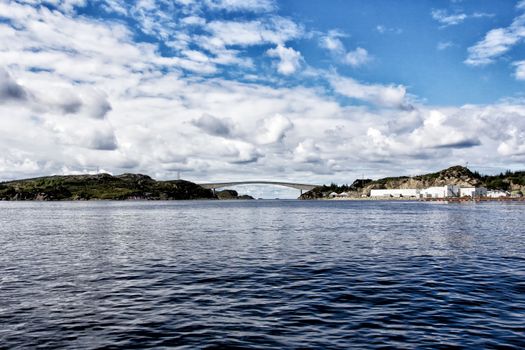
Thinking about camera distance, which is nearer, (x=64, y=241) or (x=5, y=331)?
(x=5, y=331)

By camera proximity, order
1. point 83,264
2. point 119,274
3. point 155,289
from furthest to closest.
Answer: point 83,264, point 119,274, point 155,289

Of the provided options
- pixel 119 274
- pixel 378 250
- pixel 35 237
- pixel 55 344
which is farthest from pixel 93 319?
pixel 35 237

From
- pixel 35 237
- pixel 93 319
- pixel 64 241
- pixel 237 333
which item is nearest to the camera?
pixel 237 333

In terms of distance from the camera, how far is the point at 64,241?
60.3 m

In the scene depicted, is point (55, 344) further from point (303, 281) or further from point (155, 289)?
point (303, 281)

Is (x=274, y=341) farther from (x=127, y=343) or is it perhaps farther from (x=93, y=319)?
(x=93, y=319)

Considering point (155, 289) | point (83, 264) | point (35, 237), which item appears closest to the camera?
point (155, 289)

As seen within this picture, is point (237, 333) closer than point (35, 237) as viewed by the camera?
Yes

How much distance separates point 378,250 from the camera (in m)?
49.4

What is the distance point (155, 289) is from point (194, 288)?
2671mm

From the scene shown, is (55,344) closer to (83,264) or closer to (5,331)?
(5,331)

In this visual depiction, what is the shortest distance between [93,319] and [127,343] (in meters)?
4.74

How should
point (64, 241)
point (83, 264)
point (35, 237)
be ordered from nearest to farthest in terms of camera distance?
point (83, 264) < point (64, 241) < point (35, 237)

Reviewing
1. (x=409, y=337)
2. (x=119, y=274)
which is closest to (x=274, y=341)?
(x=409, y=337)
